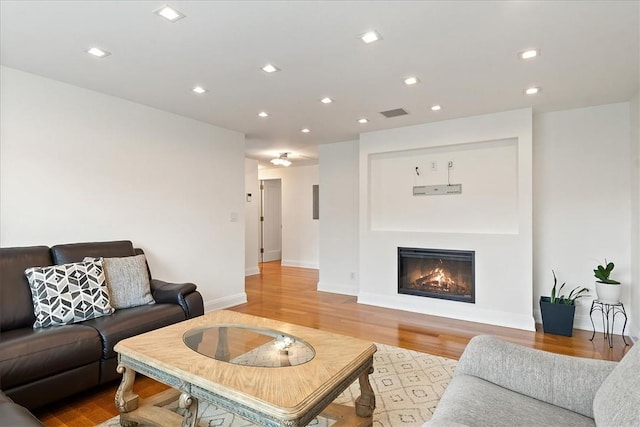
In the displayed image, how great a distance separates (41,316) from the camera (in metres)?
2.42

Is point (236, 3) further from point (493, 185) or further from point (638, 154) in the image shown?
point (638, 154)

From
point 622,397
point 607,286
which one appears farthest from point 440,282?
point 622,397

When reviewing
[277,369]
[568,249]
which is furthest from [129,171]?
[568,249]

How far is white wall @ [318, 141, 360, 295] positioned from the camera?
5.59 meters

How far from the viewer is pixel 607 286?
3.39 metres

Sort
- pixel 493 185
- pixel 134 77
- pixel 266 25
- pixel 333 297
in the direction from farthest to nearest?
pixel 333 297, pixel 493 185, pixel 134 77, pixel 266 25

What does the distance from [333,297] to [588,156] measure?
3812mm

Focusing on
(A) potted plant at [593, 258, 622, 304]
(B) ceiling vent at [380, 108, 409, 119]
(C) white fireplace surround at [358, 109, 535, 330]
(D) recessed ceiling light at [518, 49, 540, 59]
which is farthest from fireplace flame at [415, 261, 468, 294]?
(D) recessed ceiling light at [518, 49, 540, 59]

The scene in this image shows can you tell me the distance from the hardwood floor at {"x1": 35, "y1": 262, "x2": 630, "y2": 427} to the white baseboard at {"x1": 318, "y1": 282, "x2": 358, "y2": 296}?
18cm

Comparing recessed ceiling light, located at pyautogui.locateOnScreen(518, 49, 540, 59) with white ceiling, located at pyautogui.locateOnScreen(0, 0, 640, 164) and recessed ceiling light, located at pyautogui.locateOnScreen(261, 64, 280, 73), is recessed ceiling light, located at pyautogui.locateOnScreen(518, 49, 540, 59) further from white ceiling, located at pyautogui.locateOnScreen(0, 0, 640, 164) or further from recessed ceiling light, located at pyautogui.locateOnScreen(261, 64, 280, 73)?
recessed ceiling light, located at pyautogui.locateOnScreen(261, 64, 280, 73)

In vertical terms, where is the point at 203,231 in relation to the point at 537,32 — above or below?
below

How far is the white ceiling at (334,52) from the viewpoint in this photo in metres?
2.02

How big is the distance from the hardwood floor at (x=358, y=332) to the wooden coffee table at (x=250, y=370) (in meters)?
0.48

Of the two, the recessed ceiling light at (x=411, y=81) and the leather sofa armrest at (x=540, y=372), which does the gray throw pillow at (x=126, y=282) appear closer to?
the leather sofa armrest at (x=540, y=372)
